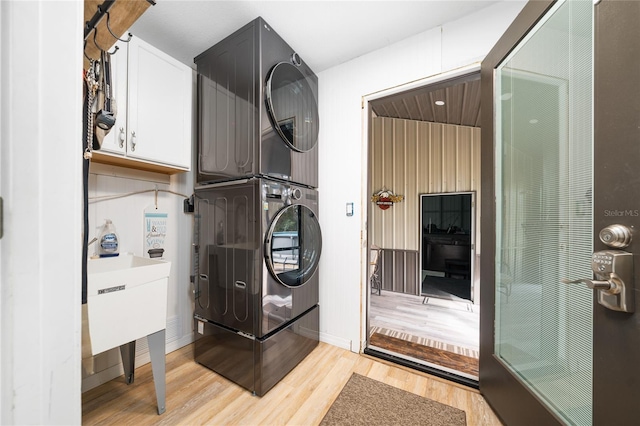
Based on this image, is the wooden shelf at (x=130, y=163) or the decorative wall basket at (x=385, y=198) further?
the decorative wall basket at (x=385, y=198)

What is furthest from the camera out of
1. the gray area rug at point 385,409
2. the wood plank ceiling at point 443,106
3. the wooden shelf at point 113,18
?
the wood plank ceiling at point 443,106

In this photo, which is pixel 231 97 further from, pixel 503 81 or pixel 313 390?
pixel 313 390

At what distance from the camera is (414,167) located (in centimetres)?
429

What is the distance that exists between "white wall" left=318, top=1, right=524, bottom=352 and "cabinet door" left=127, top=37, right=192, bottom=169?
3.84 feet

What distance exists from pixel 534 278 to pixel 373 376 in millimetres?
1246

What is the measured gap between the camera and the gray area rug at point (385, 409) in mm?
1416

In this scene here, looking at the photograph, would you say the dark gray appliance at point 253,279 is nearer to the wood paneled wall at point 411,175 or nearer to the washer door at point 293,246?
the washer door at point 293,246

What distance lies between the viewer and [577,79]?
1.05 metres

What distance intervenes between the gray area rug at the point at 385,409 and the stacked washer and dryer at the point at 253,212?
0.49 m

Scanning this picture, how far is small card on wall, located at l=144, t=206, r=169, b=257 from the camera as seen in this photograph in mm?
1997

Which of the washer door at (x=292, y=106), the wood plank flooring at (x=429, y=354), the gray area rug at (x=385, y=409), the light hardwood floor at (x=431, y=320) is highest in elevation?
the washer door at (x=292, y=106)

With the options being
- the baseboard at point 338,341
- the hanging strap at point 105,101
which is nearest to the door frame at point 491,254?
the baseboard at point 338,341

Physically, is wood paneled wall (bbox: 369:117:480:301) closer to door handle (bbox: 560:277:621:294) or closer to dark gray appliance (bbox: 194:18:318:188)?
dark gray appliance (bbox: 194:18:318:188)

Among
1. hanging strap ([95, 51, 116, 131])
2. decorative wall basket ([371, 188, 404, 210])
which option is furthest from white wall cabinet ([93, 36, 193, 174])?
decorative wall basket ([371, 188, 404, 210])
